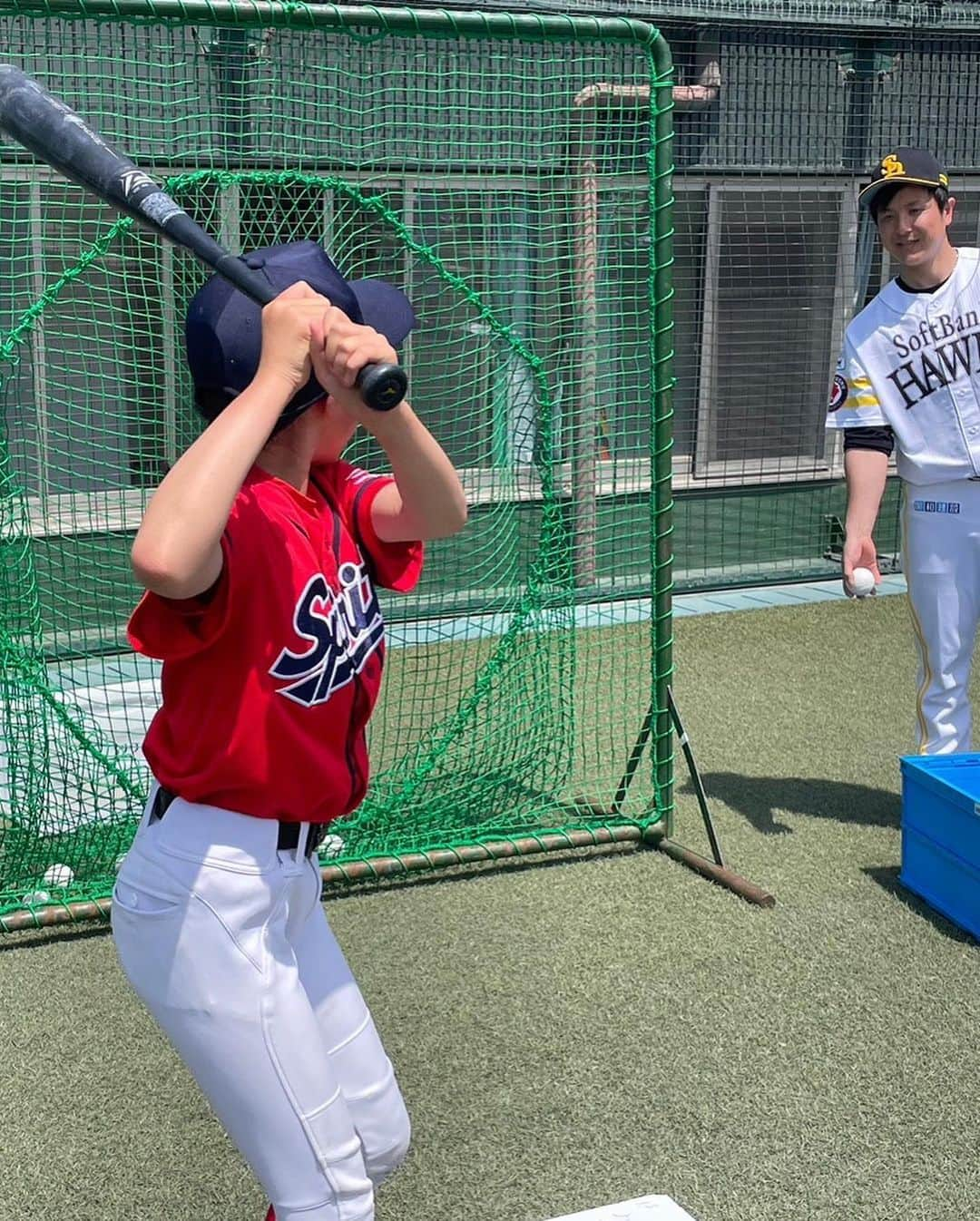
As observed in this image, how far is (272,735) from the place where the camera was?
1.90 metres

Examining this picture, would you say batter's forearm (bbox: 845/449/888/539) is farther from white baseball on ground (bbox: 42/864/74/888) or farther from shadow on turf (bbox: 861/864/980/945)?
white baseball on ground (bbox: 42/864/74/888)

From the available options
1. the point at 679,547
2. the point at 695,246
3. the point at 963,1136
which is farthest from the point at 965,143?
the point at 963,1136

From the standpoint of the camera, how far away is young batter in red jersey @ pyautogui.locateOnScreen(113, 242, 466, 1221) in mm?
1814

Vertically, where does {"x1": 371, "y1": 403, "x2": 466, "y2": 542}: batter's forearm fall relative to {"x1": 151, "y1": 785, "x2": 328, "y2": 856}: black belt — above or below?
above

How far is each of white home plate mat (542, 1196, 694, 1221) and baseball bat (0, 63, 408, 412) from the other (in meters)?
1.69

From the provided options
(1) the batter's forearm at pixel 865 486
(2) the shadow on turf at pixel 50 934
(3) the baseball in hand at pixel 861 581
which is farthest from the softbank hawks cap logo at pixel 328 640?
(1) the batter's forearm at pixel 865 486

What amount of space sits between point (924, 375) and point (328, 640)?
10.4 ft

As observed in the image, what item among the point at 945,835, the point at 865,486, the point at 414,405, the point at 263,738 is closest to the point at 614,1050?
the point at 945,835

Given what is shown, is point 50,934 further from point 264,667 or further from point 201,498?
point 201,498

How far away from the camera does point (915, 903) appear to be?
13.7 feet

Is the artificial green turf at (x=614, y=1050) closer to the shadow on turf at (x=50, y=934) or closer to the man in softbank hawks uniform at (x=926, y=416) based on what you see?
the shadow on turf at (x=50, y=934)

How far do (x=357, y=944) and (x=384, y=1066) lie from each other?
1895 mm

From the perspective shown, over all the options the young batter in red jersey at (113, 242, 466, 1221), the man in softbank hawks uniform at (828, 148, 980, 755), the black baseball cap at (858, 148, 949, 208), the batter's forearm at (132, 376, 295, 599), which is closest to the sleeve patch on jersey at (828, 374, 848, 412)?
Answer: the man in softbank hawks uniform at (828, 148, 980, 755)

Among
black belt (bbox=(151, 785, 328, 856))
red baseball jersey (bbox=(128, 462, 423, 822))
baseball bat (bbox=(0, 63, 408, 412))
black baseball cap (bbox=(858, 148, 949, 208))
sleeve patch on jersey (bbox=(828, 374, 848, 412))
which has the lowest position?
black belt (bbox=(151, 785, 328, 856))
